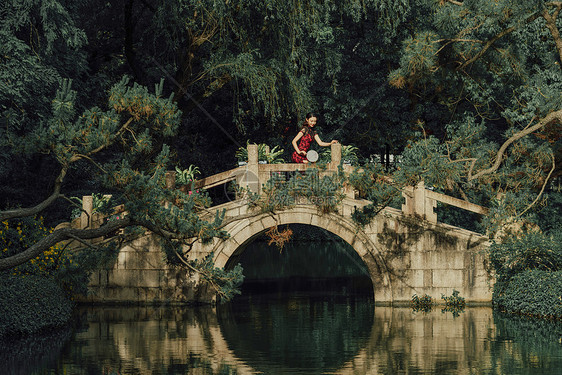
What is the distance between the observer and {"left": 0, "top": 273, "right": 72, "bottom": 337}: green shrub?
18969 mm

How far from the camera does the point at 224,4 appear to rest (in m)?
23.6

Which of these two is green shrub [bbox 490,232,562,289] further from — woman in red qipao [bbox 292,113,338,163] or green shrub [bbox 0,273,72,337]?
green shrub [bbox 0,273,72,337]

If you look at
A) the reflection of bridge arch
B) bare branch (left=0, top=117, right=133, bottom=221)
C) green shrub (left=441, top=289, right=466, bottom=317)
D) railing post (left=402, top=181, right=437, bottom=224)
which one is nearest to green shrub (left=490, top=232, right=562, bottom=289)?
green shrub (left=441, top=289, right=466, bottom=317)

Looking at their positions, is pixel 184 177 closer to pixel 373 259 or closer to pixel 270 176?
pixel 270 176

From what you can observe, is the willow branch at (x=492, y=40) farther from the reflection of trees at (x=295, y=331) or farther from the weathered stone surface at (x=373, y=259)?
the reflection of trees at (x=295, y=331)

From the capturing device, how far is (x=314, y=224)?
75.8ft

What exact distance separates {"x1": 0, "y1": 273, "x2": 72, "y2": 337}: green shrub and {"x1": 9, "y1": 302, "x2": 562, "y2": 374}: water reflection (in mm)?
699

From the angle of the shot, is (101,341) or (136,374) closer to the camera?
(136,374)

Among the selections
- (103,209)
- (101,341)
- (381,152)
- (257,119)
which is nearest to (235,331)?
(101,341)

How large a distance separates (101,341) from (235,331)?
2799 millimetres

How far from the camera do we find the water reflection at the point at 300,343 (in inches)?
617

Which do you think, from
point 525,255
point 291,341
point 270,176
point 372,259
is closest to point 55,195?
point 291,341

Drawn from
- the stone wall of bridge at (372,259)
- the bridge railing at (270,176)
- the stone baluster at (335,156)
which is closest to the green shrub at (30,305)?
the bridge railing at (270,176)

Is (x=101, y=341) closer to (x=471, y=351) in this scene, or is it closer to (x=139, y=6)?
(x=471, y=351)
